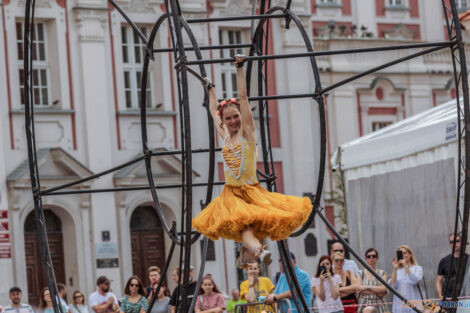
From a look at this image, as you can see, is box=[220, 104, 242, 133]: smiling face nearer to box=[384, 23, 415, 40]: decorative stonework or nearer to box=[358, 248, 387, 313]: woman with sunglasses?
box=[358, 248, 387, 313]: woman with sunglasses

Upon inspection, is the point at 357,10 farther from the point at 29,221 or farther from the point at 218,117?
the point at 218,117

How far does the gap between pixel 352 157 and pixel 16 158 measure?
10323 mm

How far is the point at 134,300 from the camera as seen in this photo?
15125 millimetres

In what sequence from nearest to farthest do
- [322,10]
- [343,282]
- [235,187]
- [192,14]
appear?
[235,187] < [343,282] < [192,14] < [322,10]

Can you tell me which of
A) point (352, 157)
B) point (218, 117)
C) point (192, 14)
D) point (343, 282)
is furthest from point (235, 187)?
point (192, 14)

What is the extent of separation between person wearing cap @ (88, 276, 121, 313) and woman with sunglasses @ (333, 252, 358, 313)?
3318 millimetres

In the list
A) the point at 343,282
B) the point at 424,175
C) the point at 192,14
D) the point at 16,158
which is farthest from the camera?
the point at 192,14

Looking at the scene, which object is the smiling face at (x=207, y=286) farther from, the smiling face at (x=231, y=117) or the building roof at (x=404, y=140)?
the smiling face at (x=231, y=117)

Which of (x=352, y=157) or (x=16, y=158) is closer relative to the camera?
(x=352, y=157)

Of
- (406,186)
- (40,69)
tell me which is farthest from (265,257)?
(40,69)

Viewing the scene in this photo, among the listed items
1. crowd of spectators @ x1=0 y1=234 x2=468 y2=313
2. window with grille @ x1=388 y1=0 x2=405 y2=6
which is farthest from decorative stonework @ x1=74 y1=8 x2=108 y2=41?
window with grille @ x1=388 y1=0 x2=405 y2=6

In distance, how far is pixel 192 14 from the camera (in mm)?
29656

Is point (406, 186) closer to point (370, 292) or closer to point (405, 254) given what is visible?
point (405, 254)

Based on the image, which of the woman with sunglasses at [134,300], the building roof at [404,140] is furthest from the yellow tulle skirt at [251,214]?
the building roof at [404,140]
